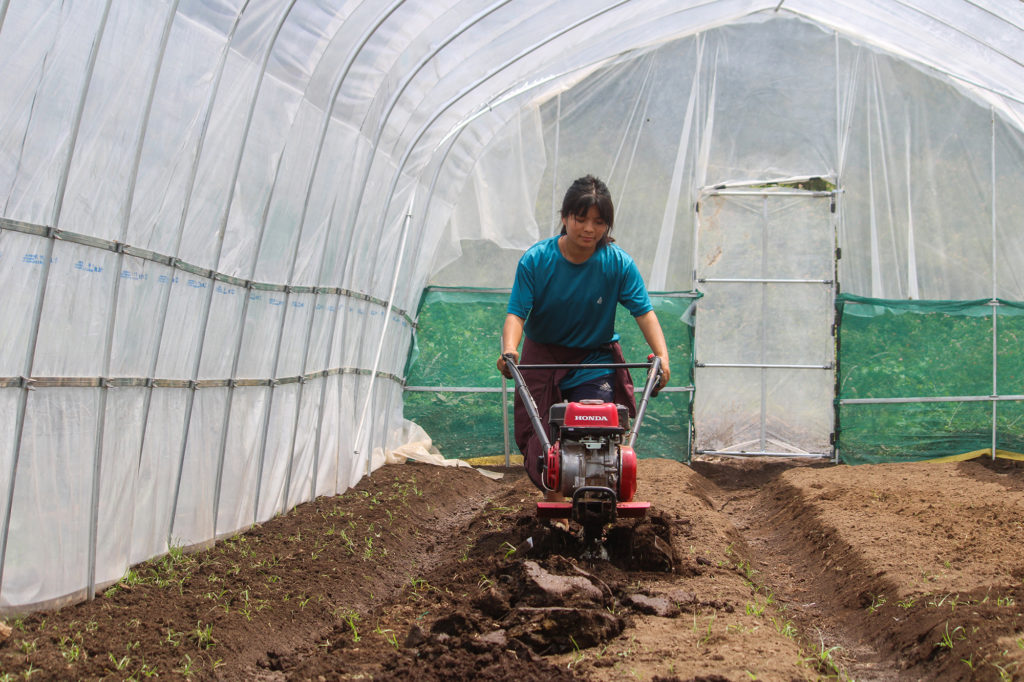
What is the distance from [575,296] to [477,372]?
5.68 metres

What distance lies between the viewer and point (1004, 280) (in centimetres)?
1115

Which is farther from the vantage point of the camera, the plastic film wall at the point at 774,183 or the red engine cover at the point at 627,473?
the plastic film wall at the point at 774,183

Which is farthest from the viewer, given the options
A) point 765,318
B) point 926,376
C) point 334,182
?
point 765,318

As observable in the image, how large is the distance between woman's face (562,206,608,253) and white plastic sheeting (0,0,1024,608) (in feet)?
6.66

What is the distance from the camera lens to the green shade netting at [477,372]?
37.2ft

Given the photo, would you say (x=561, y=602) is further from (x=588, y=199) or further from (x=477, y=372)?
(x=477, y=372)

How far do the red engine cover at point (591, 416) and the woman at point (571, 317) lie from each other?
1.93ft

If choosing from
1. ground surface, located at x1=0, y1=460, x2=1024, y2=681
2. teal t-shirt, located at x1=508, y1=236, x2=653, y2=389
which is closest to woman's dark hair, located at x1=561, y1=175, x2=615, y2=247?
teal t-shirt, located at x1=508, y1=236, x2=653, y2=389

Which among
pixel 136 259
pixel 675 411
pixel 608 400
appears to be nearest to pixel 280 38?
pixel 136 259

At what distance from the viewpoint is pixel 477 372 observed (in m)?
11.3

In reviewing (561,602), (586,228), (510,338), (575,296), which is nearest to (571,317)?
(575,296)

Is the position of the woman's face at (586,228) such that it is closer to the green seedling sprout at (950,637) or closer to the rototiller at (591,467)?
the rototiller at (591,467)

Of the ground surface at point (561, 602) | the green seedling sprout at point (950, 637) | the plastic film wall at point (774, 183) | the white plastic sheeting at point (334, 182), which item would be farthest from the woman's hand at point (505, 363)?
the plastic film wall at point (774, 183)

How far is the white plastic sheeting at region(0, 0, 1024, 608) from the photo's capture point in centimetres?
438
